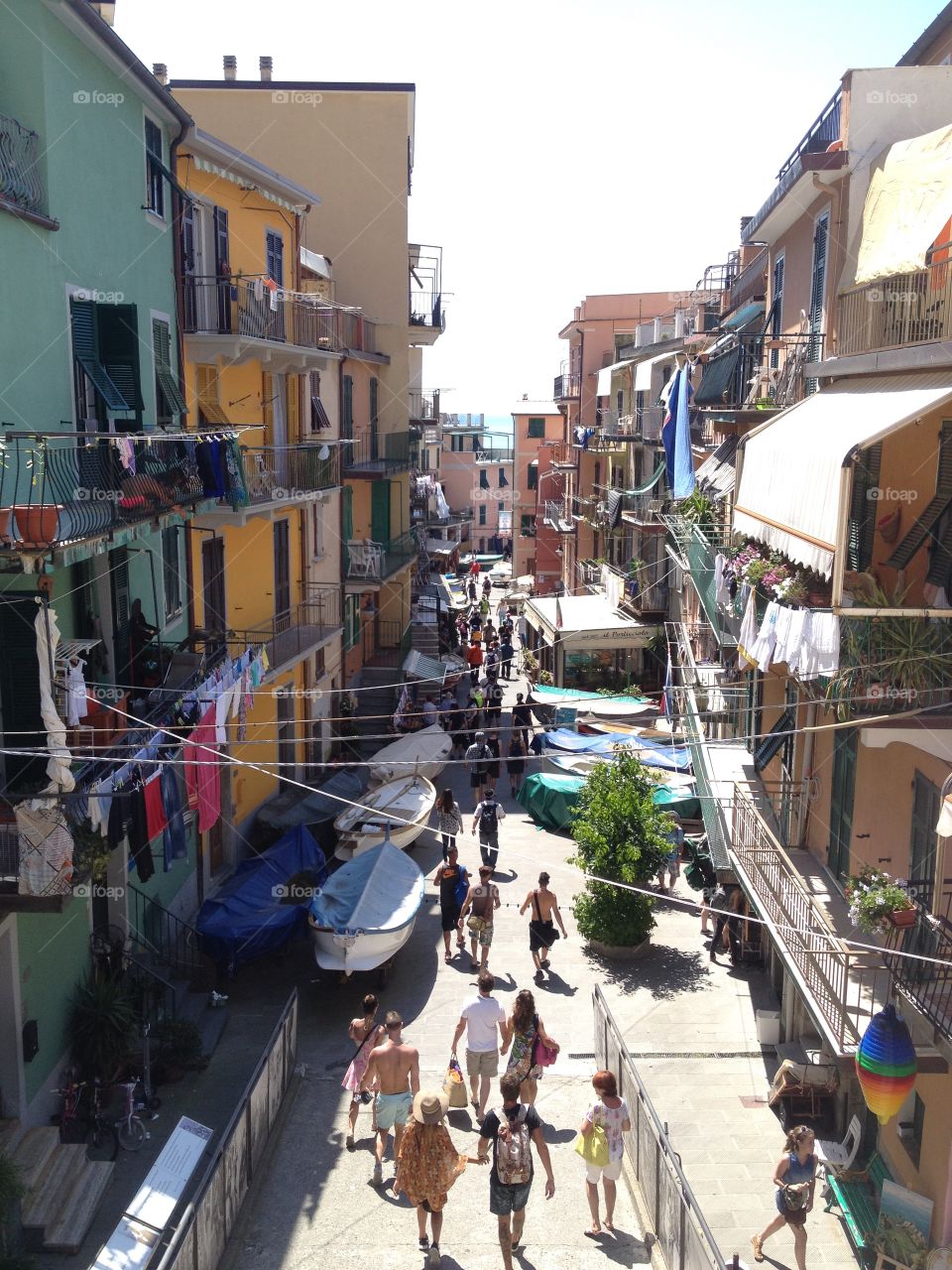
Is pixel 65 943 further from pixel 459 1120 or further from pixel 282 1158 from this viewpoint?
pixel 459 1120

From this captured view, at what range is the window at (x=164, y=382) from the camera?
1625cm

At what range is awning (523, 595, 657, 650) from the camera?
33938 mm

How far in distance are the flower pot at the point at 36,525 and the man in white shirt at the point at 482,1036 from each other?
6.18 m

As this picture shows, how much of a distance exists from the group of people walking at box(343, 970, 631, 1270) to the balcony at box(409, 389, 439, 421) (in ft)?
93.1

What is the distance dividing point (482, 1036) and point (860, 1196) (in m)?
4.06

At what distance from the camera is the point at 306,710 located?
2642 centimetres

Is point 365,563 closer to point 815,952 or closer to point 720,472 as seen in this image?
point 720,472

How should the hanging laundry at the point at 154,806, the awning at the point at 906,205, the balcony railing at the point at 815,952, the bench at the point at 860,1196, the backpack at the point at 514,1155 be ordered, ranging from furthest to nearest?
the hanging laundry at the point at 154,806, the awning at the point at 906,205, the bench at the point at 860,1196, the balcony railing at the point at 815,952, the backpack at the point at 514,1155

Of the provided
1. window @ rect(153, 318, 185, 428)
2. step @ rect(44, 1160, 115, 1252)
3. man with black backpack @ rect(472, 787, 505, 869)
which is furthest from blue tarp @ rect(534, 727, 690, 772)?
step @ rect(44, 1160, 115, 1252)

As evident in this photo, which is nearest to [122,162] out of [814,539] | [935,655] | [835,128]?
[835,128]

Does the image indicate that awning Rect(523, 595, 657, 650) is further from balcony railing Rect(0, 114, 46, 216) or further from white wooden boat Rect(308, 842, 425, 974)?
balcony railing Rect(0, 114, 46, 216)

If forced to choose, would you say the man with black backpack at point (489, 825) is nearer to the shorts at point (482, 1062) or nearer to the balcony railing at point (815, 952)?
the balcony railing at point (815, 952)

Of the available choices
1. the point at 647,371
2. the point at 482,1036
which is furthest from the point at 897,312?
the point at 647,371

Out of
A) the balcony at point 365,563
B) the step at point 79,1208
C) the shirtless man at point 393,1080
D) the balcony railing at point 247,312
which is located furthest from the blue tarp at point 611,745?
the step at point 79,1208
